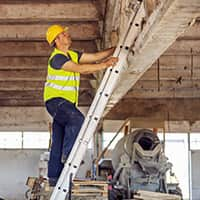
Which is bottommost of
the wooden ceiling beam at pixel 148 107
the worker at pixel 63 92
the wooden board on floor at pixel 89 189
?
the wooden board on floor at pixel 89 189

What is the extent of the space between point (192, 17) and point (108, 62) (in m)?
A: 0.78

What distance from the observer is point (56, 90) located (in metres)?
3.72

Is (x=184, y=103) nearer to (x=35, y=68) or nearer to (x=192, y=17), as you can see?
(x=35, y=68)

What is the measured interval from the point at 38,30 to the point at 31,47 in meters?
0.78

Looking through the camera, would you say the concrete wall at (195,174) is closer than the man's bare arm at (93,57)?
No

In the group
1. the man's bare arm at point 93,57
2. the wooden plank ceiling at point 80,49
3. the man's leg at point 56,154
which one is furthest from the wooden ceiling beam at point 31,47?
the man's leg at point 56,154

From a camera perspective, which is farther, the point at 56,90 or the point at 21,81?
the point at 21,81

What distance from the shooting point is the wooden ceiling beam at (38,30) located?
606 cm

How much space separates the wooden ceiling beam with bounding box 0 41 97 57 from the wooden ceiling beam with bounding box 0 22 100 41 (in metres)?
0.48

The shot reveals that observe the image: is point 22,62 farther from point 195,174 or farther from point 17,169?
point 195,174

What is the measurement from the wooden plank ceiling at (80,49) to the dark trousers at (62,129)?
1.98 metres

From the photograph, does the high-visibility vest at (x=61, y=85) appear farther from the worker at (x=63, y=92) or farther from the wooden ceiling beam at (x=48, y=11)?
the wooden ceiling beam at (x=48, y=11)

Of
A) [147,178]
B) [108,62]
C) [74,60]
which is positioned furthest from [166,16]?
[147,178]

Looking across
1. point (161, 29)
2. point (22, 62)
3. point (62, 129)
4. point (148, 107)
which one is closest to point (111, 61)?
point (161, 29)
